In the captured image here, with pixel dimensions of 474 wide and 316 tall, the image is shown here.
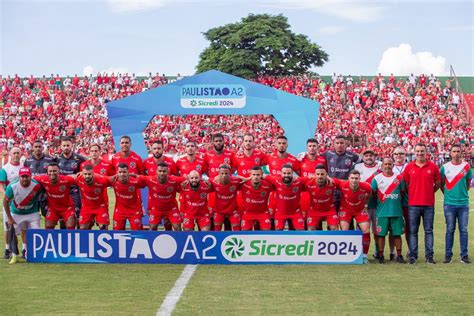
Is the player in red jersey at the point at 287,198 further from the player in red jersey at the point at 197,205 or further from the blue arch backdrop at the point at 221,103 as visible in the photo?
the blue arch backdrop at the point at 221,103

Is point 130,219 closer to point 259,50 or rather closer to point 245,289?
point 245,289

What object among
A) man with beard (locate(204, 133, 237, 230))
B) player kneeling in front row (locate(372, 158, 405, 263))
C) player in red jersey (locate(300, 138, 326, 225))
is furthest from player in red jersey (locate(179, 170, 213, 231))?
player kneeling in front row (locate(372, 158, 405, 263))

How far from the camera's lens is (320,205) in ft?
37.4

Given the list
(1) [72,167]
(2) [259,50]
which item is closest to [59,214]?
(1) [72,167]

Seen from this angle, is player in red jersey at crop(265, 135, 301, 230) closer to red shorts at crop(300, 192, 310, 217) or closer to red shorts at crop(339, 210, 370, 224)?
red shorts at crop(300, 192, 310, 217)

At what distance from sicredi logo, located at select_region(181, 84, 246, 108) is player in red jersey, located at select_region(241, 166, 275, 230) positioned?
195 inches

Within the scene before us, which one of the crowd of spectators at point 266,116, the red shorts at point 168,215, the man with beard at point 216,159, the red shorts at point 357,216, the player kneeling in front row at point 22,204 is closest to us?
the player kneeling in front row at point 22,204

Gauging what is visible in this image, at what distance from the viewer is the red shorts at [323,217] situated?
37.6 ft

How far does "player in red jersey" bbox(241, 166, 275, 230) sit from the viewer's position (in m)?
11.4

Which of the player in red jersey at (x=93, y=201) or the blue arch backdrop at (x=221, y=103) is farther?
the blue arch backdrop at (x=221, y=103)

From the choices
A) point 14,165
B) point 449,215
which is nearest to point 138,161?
point 14,165

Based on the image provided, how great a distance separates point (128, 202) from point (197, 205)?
110cm

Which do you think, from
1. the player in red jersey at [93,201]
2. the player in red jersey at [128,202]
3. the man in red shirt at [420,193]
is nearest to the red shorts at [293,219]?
the man in red shirt at [420,193]

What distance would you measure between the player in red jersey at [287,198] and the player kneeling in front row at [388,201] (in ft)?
3.70
